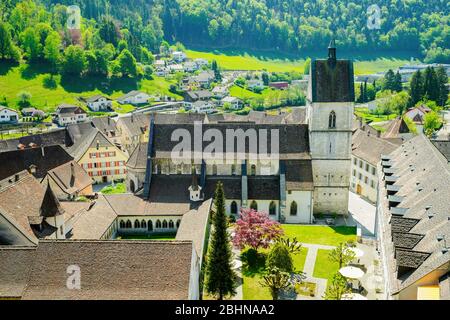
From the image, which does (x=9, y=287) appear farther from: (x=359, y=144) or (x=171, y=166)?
(x=359, y=144)

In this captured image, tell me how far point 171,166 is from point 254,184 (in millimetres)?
11510

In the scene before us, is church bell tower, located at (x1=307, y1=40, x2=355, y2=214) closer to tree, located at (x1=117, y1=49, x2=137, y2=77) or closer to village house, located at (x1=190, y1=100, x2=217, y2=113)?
village house, located at (x1=190, y1=100, x2=217, y2=113)

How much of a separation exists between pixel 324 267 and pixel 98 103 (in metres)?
120

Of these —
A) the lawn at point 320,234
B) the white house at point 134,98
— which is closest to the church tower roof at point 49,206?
the lawn at point 320,234

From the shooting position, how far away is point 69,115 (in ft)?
436

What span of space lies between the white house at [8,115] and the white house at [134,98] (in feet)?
127

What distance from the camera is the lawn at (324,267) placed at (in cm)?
4658

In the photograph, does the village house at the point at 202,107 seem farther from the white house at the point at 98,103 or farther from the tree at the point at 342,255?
the tree at the point at 342,255

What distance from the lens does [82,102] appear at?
15525cm

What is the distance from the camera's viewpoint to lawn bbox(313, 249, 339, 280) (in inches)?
1834

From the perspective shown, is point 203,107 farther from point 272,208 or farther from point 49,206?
point 49,206

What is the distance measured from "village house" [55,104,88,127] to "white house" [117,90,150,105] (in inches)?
1055

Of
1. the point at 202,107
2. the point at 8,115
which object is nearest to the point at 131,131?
the point at 8,115
